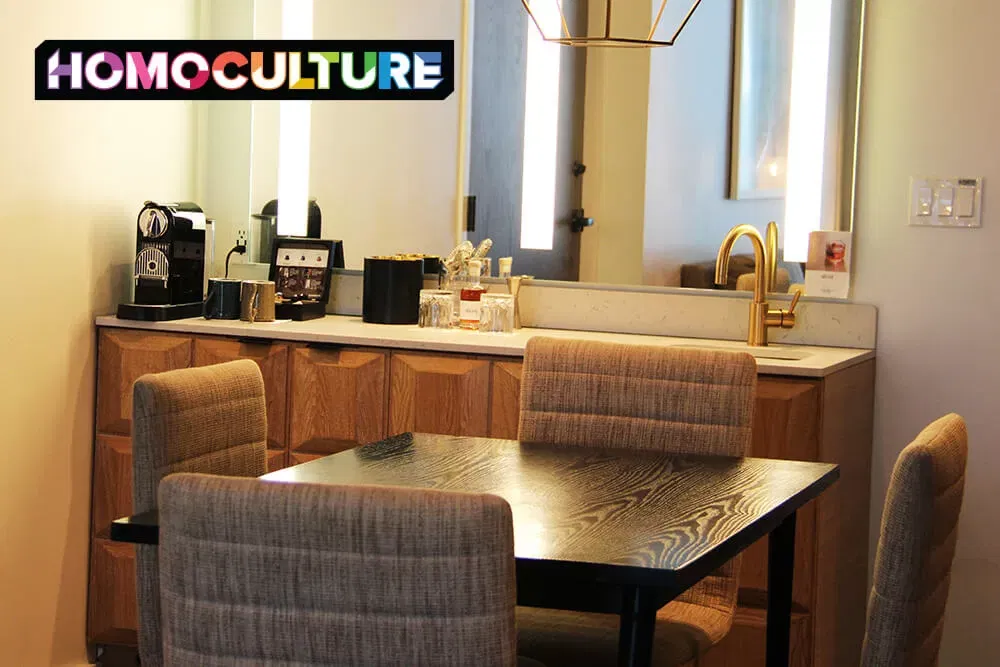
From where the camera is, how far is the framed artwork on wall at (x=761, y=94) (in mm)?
3240

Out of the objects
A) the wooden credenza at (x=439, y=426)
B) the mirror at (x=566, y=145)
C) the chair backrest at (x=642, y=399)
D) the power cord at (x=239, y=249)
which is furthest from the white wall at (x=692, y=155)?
the power cord at (x=239, y=249)

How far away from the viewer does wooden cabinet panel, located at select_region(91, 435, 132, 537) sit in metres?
3.34

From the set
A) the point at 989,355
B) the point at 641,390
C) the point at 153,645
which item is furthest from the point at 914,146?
the point at 153,645

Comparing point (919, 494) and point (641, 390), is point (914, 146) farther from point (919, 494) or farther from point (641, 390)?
point (919, 494)

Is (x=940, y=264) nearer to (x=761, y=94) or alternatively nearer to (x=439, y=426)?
→ (x=761, y=94)

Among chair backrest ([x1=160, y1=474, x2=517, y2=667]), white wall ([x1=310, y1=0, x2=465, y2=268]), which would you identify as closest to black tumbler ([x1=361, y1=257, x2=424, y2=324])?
white wall ([x1=310, y1=0, x2=465, y2=268])

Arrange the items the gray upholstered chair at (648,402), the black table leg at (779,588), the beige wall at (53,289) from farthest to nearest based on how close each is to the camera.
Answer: the beige wall at (53,289) < the gray upholstered chair at (648,402) < the black table leg at (779,588)

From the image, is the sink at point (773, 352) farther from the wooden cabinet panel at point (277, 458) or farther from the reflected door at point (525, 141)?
the wooden cabinet panel at point (277, 458)

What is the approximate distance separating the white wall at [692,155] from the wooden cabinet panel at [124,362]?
1239mm

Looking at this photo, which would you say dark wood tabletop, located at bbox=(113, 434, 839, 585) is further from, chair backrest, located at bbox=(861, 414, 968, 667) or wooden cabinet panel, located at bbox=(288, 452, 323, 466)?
wooden cabinet panel, located at bbox=(288, 452, 323, 466)

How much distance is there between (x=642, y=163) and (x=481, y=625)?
230 cm

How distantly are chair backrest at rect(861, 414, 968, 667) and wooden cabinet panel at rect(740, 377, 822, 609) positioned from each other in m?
1.12

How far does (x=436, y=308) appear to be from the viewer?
3439 millimetres

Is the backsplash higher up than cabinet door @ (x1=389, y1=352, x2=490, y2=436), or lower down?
higher up
